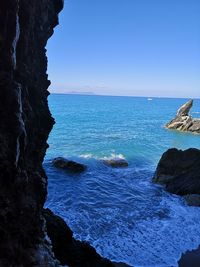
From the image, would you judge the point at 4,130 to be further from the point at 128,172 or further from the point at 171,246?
the point at 128,172

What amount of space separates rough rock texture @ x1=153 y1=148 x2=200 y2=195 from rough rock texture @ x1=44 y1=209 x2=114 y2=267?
13035 millimetres

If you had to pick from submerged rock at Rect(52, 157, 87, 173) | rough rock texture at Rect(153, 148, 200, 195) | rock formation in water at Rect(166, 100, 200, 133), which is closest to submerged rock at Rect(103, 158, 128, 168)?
submerged rock at Rect(52, 157, 87, 173)

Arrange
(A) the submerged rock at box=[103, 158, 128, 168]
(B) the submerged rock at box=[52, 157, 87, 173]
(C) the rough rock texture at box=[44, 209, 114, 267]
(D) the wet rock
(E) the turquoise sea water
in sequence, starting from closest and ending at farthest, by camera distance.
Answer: (C) the rough rock texture at box=[44, 209, 114, 267]
(E) the turquoise sea water
(D) the wet rock
(B) the submerged rock at box=[52, 157, 87, 173]
(A) the submerged rock at box=[103, 158, 128, 168]

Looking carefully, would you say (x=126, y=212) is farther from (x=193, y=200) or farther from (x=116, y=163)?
(x=116, y=163)

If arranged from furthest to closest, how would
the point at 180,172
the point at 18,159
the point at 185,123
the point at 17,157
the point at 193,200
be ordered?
the point at 185,123 < the point at 180,172 < the point at 193,200 < the point at 18,159 < the point at 17,157

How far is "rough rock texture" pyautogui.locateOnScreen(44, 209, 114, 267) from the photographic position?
32.2 feet

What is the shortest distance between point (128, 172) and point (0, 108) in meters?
23.3

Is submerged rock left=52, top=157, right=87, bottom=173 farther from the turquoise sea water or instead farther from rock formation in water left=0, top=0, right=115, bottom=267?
rock formation in water left=0, top=0, right=115, bottom=267

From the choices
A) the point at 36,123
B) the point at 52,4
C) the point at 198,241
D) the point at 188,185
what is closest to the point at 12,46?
the point at 36,123

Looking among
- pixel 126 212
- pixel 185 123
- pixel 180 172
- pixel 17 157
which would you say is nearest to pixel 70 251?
pixel 17 157

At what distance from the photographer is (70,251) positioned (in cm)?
1028

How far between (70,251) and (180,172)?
16.9 m

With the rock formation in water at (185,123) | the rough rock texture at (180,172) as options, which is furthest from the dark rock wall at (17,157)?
the rock formation in water at (185,123)

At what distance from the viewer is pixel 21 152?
7.95 m
